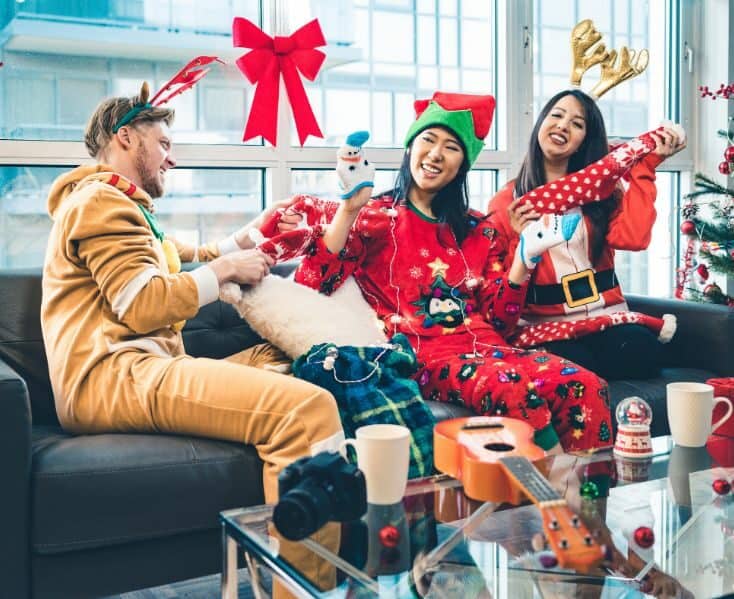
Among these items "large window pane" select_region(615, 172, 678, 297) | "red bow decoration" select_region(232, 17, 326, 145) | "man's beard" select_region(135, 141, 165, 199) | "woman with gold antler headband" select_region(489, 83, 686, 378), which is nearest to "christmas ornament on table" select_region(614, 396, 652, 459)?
"woman with gold antler headband" select_region(489, 83, 686, 378)

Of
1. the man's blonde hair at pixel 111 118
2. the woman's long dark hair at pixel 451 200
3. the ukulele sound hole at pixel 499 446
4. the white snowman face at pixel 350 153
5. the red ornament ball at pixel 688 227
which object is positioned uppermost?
the man's blonde hair at pixel 111 118

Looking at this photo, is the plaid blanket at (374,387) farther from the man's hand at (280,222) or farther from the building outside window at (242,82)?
the building outside window at (242,82)

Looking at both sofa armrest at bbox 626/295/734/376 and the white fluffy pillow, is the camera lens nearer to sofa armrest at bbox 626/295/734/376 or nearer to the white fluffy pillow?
the white fluffy pillow

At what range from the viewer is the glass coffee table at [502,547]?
4.17 ft

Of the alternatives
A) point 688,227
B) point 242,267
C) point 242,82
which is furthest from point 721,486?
point 242,82

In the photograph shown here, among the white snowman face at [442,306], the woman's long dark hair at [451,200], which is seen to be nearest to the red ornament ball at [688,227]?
the woman's long dark hair at [451,200]

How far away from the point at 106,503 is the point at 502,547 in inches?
30.0

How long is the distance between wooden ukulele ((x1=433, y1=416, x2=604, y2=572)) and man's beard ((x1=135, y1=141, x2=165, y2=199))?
39.8 inches

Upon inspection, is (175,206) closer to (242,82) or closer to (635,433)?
(242,82)

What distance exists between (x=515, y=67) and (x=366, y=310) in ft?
5.00

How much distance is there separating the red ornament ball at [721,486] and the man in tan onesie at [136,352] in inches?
27.7

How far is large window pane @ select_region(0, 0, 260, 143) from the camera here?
258 centimetres

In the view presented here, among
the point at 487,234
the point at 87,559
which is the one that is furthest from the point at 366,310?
the point at 87,559

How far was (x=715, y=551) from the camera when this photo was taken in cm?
143
